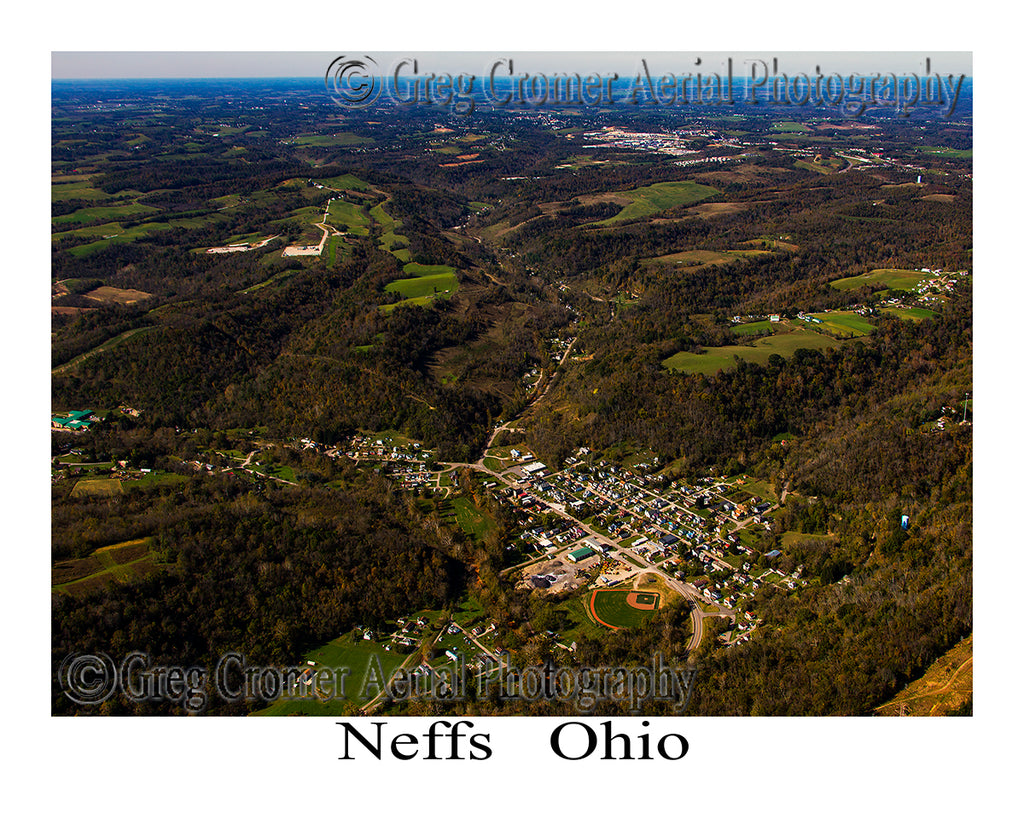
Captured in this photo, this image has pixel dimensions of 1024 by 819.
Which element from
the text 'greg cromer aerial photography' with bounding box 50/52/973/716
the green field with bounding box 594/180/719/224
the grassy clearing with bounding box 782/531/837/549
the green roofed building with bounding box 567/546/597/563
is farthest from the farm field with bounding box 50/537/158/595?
the green field with bounding box 594/180/719/224

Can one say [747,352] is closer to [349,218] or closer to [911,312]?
[911,312]

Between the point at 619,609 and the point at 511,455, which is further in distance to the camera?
the point at 511,455

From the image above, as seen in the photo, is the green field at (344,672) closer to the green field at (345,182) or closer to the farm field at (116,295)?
the farm field at (116,295)

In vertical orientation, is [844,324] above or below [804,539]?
above

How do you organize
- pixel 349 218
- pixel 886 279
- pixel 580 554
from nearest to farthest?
pixel 580 554
pixel 886 279
pixel 349 218

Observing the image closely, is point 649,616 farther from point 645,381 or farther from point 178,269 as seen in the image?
point 178,269

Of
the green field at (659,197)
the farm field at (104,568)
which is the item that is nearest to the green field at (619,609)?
the farm field at (104,568)

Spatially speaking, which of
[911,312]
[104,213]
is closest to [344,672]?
[911,312]
